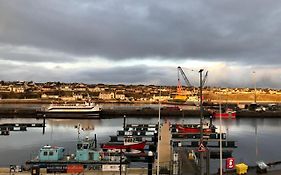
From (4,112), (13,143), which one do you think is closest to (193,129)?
(13,143)

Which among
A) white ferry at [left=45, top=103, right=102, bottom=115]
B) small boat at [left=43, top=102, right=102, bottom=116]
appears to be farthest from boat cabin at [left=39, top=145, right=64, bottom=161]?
white ferry at [left=45, top=103, right=102, bottom=115]

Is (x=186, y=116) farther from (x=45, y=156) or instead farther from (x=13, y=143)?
(x=45, y=156)

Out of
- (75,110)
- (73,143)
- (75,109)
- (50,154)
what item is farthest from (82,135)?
(75,109)

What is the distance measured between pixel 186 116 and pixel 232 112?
57.8ft

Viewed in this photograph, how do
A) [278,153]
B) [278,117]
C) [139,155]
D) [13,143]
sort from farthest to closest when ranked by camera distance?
[278,117] < [13,143] < [278,153] < [139,155]

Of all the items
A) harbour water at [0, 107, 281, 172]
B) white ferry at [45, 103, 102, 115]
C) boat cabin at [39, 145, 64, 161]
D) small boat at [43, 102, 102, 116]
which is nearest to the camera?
boat cabin at [39, 145, 64, 161]

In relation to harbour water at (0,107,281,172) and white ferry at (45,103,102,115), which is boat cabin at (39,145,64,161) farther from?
white ferry at (45,103,102,115)

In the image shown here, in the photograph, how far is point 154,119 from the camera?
478 feet

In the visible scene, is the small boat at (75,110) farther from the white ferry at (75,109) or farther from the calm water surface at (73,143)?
the calm water surface at (73,143)

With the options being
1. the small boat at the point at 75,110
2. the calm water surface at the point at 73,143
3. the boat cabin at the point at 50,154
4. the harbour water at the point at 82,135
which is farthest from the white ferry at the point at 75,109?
the boat cabin at the point at 50,154

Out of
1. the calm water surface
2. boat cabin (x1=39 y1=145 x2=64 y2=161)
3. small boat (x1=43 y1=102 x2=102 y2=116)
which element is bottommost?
the calm water surface

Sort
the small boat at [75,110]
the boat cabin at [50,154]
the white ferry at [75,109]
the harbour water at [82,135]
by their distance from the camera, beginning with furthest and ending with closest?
the white ferry at [75,109]
the small boat at [75,110]
the harbour water at [82,135]
the boat cabin at [50,154]

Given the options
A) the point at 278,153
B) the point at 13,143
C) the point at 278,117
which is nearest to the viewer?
the point at 278,153

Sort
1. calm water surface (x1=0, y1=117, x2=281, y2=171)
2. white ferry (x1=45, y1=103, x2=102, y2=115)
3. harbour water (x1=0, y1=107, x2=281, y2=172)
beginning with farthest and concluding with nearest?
white ferry (x1=45, y1=103, x2=102, y2=115)
calm water surface (x1=0, y1=117, x2=281, y2=171)
harbour water (x1=0, y1=107, x2=281, y2=172)
